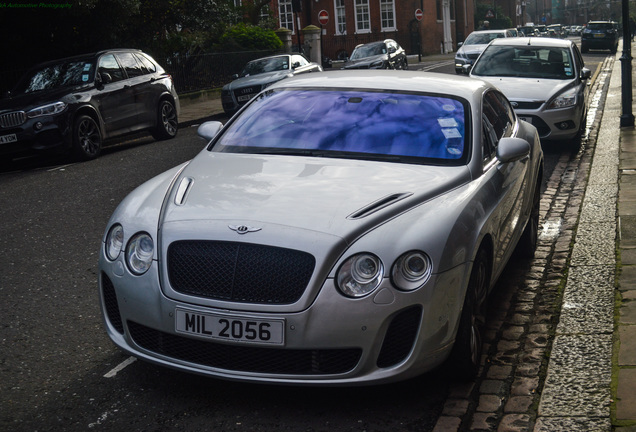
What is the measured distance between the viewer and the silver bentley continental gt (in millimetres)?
3867

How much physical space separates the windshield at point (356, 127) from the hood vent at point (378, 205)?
2.14 ft

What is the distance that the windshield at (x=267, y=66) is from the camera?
23.3m

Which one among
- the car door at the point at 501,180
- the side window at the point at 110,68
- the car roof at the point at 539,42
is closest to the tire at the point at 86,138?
the side window at the point at 110,68

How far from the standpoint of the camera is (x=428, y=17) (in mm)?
63312

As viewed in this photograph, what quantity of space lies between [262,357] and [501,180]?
208 centimetres

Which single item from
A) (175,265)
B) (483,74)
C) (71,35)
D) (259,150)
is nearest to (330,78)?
(259,150)

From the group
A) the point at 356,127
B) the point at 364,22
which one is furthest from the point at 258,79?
the point at 364,22

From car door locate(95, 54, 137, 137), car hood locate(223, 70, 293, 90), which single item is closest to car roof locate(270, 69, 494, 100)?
car door locate(95, 54, 137, 137)

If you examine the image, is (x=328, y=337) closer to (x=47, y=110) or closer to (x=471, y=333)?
(x=471, y=333)

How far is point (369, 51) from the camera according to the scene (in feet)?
107

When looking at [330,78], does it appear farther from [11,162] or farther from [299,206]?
[11,162]

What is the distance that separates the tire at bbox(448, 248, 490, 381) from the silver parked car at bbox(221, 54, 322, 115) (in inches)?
673

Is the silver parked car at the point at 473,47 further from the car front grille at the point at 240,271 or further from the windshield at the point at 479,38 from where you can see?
the car front grille at the point at 240,271

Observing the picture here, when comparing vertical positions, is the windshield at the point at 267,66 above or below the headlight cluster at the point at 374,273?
below
